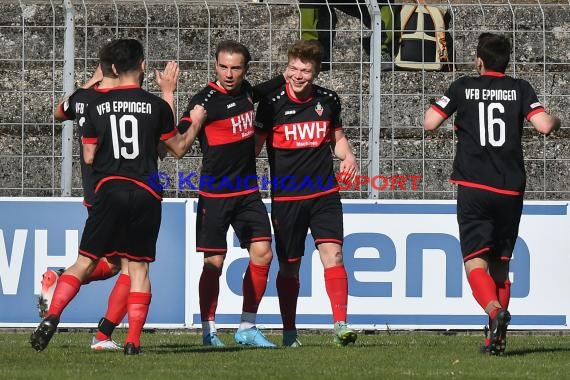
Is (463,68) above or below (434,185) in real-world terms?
above

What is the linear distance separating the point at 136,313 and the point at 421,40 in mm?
5830

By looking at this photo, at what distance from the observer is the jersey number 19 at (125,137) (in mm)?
8711

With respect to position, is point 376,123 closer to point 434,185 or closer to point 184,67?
point 434,185

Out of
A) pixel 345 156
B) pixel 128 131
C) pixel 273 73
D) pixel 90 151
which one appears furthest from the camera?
pixel 273 73

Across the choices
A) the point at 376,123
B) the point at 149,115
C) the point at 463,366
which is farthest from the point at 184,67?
the point at 463,366

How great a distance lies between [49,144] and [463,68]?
4.49 meters

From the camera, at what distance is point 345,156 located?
10.0 meters

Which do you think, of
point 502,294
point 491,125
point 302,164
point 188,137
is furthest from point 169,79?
point 502,294

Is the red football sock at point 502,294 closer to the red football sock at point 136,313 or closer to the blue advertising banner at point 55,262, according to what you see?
the red football sock at point 136,313

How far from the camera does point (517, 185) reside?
9.20m

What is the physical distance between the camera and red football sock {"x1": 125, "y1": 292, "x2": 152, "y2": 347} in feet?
28.8

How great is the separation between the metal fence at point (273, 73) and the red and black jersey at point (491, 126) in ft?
9.76

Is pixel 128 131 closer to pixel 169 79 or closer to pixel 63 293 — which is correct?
pixel 169 79

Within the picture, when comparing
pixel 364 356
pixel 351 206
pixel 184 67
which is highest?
pixel 184 67
